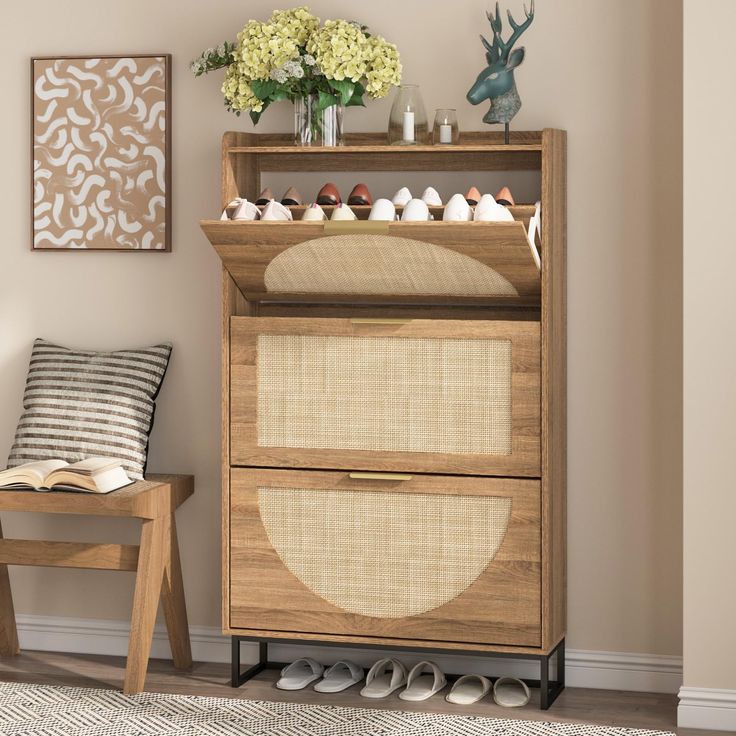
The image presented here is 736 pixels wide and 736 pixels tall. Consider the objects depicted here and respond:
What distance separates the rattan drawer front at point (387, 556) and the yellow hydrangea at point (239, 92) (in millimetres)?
1077

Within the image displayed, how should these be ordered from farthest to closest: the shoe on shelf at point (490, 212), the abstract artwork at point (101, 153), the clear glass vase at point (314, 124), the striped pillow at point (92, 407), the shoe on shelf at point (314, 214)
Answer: the abstract artwork at point (101, 153) < the striped pillow at point (92, 407) < the clear glass vase at point (314, 124) < the shoe on shelf at point (314, 214) < the shoe on shelf at point (490, 212)

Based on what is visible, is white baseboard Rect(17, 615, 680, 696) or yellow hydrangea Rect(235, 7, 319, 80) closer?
yellow hydrangea Rect(235, 7, 319, 80)

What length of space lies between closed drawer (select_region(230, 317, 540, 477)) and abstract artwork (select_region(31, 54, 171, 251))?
0.65 metres

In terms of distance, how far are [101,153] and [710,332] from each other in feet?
6.63

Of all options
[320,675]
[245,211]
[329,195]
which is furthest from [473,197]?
[320,675]

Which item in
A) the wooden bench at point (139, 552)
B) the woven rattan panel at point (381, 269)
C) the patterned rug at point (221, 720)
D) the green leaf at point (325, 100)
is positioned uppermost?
the green leaf at point (325, 100)

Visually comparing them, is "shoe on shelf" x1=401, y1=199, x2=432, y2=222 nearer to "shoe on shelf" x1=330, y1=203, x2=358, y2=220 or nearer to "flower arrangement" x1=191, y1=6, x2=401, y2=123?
"shoe on shelf" x1=330, y1=203, x2=358, y2=220

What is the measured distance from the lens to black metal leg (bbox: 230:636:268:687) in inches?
133

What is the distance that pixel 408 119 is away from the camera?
10.7 ft

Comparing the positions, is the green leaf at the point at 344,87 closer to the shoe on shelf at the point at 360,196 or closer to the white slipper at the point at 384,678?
the shoe on shelf at the point at 360,196

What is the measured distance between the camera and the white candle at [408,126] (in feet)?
10.7

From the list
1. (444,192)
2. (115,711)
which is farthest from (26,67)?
(115,711)

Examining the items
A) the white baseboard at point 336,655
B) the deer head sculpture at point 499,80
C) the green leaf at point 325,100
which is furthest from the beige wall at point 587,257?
the green leaf at point 325,100

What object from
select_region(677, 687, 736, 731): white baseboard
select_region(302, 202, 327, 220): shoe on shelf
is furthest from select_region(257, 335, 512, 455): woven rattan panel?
select_region(677, 687, 736, 731): white baseboard
